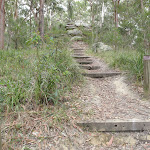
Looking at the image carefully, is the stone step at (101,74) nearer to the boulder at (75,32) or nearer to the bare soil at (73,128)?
the bare soil at (73,128)

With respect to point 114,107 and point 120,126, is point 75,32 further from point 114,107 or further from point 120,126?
point 120,126

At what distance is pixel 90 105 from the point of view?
94.7 inches

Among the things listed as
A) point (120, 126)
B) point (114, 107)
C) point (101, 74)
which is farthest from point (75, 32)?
point (120, 126)

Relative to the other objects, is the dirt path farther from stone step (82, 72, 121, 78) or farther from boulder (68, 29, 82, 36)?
boulder (68, 29, 82, 36)

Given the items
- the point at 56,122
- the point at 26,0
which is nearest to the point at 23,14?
the point at 26,0

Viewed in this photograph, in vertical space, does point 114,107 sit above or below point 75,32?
below

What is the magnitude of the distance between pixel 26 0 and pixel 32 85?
1578cm

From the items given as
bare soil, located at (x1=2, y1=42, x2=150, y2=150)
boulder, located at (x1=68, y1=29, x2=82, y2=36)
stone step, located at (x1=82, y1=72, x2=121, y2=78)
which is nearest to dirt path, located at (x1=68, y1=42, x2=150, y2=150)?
bare soil, located at (x1=2, y1=42, x2=150, y2=150)

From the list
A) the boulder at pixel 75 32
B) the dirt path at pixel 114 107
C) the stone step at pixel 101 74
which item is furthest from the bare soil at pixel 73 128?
the boulder at pixel 75 32

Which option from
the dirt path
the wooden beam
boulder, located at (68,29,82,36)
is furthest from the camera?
boulder, located at (68,29,82,36)

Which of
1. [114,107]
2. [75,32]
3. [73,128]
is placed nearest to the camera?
[73,128]

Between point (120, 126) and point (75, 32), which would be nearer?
point (120, 126)

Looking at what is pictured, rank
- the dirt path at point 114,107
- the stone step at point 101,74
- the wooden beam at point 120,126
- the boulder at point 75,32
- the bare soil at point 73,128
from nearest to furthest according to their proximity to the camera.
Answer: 1. the bare soil at point 73,128
2. the dirt path at point 114,107
3. the wooden beam at point 120,126
4. the stone step at point 101,74
5. the boulder at point 75,32

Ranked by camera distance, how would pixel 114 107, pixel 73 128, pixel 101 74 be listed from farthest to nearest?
pixel 101 74 → pixel 114 107 → pixel 73 128
